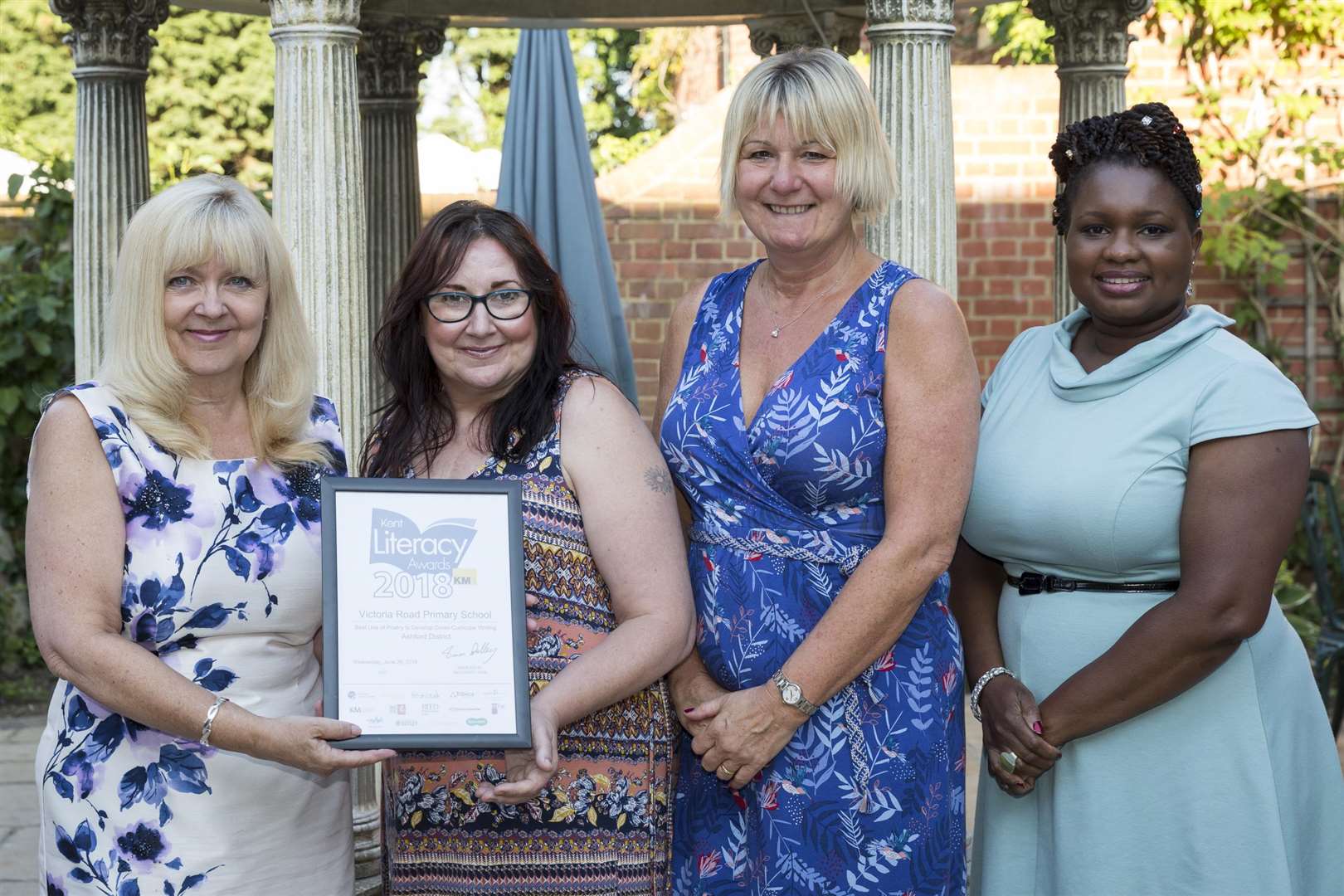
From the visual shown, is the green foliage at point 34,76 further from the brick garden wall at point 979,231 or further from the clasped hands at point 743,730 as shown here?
the clasped hands at point 743,730

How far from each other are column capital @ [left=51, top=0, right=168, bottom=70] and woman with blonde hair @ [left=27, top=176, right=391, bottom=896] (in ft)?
13.5

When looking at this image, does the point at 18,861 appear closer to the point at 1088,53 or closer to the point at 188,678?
the point at 188,678

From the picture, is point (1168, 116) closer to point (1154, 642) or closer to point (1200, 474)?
point (1200, 474)

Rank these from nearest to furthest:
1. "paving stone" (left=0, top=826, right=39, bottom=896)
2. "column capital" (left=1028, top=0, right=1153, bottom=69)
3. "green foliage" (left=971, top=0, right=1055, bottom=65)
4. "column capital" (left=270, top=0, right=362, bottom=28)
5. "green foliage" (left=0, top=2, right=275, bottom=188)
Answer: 1. "column capital" (left=270, top=0, right=362, bottom=28)
2. "paving stone" (left=0, top=826, right=39, bottom=896)
3. "column capital" (left=1028, top=0, right=1153, bottom=69)
4. "green foliage" (left=971, top=0, right=1055, bottom=65)
5. "green foliage" (left=0, top=2, right=275, bottom=188)

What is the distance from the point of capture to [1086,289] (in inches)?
111

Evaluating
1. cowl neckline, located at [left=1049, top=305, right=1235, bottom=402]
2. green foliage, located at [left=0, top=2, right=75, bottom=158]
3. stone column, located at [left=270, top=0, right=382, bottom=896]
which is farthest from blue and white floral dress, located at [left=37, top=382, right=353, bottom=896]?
green foliage, located at [left=0, top=2, right=75, bottom=158]

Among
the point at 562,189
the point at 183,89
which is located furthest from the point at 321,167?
the point at 183,89

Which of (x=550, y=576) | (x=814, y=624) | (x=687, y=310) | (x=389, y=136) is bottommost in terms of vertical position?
(x=814, y=624)

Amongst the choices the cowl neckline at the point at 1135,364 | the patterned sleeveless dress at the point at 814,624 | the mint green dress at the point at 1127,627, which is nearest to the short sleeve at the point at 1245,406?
the mint green dress at the point at 1127,627

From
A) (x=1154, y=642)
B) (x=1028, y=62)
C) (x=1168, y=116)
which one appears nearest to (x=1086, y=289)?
(x=1168, y=116)

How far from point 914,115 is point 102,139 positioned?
3541 millimetres

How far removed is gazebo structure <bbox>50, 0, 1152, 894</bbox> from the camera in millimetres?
4715

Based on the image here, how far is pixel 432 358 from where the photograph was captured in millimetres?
2945
